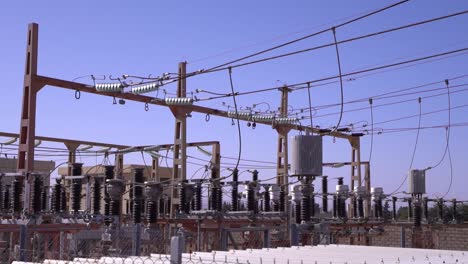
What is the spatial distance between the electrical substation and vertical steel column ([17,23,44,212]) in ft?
0.07

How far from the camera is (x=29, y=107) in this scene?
13211mm

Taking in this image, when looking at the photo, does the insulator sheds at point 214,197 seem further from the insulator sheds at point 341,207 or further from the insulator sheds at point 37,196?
the insulator sheds at point 341,207

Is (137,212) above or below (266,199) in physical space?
below

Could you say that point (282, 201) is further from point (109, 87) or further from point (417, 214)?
point (109, 87)

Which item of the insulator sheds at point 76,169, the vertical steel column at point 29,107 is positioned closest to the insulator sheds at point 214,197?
the insulator sheds at point 76,169

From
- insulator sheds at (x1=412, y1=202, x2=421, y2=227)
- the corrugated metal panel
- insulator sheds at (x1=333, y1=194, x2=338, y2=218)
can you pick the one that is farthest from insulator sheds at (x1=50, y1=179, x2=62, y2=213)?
insulator sheds at (x1=412, y1=202, x2=421, y2=227)

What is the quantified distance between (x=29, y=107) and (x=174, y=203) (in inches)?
194

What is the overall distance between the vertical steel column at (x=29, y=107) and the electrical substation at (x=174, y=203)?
0.02 metres

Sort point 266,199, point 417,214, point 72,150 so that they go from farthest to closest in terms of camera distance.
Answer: point 72,150 → point 266,199 → point 417,214

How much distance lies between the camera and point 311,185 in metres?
7.89

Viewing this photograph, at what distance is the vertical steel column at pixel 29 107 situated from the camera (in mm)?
13086

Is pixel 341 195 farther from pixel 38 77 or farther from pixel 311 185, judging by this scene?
pixel 311 185

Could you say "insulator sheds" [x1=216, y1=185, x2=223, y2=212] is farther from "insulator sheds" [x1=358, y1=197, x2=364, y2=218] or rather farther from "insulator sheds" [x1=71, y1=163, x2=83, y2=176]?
"insulator sheds" [x1=358, y1=197, x2=364, y2=218]

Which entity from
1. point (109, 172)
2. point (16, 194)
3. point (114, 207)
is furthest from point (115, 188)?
point (16, 194)
